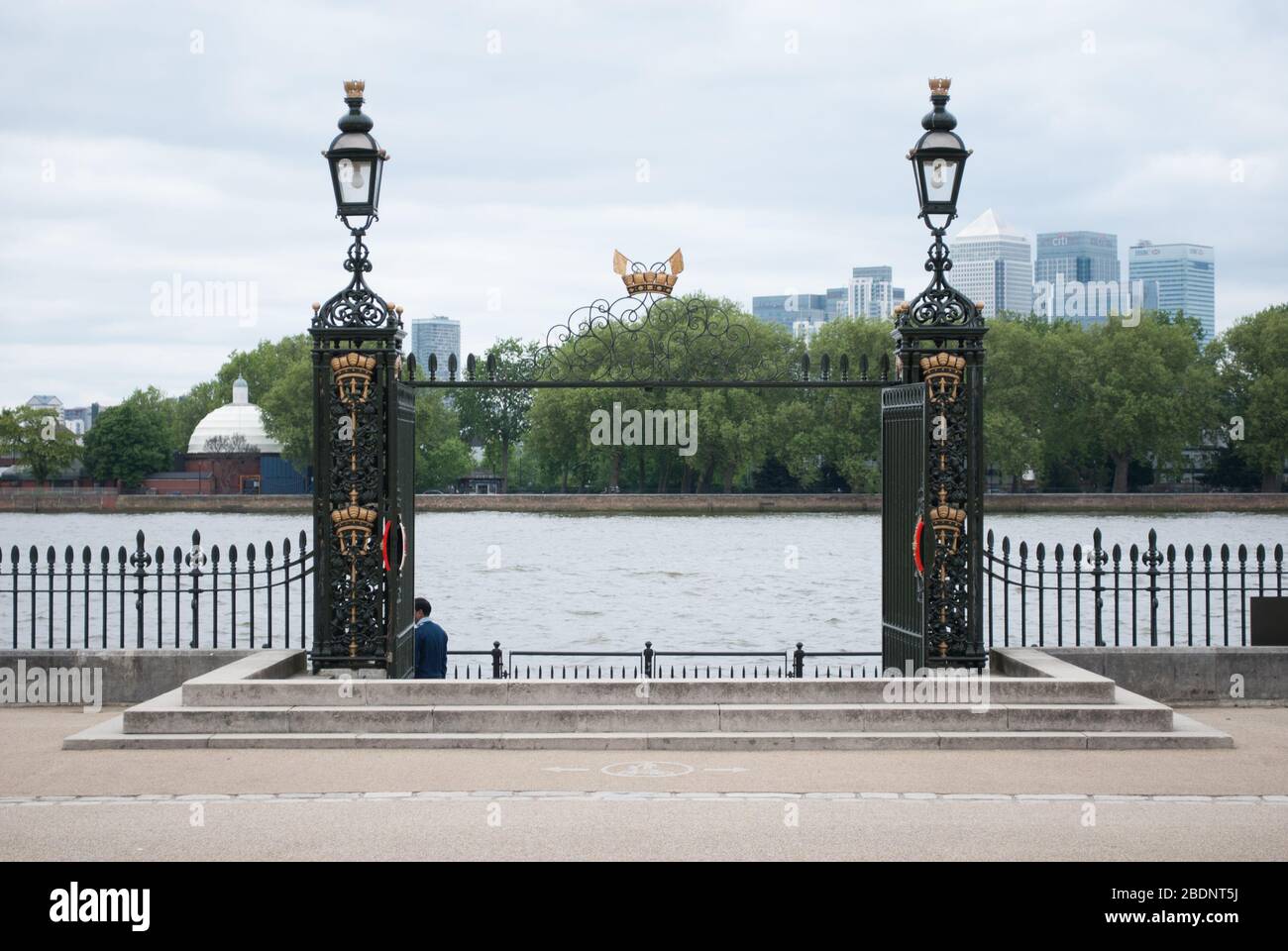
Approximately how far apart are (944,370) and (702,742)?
4331 mm

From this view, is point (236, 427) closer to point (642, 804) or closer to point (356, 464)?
point (356, 464)

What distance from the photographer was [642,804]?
992cm

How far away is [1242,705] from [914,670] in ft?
10.4

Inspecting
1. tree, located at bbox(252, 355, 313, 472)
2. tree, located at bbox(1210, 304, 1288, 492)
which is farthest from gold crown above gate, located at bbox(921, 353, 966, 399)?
tree, located at bbox(252, 355, 313, 472)

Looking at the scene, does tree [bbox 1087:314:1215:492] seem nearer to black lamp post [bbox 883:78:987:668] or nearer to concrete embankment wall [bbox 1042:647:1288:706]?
concrete embankment wall [bbox 1042:647:1288:706]

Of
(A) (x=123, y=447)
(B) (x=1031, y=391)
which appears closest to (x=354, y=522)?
(B) (x=1031, y=391)

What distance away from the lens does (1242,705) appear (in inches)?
568

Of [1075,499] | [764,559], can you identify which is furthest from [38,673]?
[1075,499]

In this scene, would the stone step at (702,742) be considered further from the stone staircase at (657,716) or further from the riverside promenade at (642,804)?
the riverside promenade at (642,804)

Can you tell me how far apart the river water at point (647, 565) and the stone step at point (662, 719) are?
663cm

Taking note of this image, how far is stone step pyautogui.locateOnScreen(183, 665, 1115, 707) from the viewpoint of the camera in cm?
1254

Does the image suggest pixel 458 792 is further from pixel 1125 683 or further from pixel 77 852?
pixel 1125 683

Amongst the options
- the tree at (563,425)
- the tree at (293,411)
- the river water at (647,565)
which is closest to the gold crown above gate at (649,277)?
the river water at (647,565)

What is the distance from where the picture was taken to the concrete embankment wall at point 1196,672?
14.4 m
